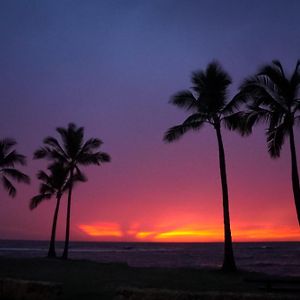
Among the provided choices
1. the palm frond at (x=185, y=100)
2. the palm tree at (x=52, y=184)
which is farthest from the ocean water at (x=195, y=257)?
the palm frond at (x=185, y=100)

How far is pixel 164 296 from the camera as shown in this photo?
1020 centimetres

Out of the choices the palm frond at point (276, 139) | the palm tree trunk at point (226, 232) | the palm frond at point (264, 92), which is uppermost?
the palm frond at point (264, 92)

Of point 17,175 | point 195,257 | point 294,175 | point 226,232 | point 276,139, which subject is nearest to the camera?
point 294,175

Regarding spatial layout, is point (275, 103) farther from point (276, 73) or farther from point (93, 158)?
point (93, 158)

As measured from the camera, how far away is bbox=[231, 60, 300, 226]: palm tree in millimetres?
17781

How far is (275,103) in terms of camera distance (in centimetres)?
1783

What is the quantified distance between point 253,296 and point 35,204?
107 feet

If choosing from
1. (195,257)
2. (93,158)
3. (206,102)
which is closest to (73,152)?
(93,158)

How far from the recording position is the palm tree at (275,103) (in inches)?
700

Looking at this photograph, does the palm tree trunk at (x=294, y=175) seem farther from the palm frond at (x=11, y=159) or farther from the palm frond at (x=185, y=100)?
the palm frond at (x=11, y=159)

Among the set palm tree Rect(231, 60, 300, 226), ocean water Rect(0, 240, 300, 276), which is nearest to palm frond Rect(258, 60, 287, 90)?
palm tree Rect(231, 60, 300, 226)

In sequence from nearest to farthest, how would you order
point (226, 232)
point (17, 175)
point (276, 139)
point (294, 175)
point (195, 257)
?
1. point (294, 175)
2. point (276, 139)
3. point (226, 232)
4. point (17, 175)
5. point (195, 257)

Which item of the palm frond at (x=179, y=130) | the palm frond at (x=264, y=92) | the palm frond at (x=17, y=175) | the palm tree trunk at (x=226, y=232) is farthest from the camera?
the palm frond at (x=17, y=175)

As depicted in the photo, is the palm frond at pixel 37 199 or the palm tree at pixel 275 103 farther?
the palm frond at pixel 37 199
